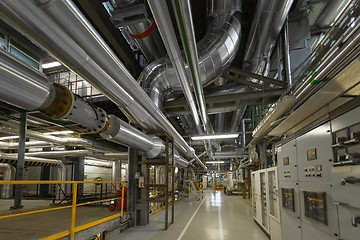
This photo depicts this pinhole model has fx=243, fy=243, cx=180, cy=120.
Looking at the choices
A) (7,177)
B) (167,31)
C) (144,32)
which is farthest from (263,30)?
(7,177)

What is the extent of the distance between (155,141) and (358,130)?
521cm

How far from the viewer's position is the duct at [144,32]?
4.08 meters

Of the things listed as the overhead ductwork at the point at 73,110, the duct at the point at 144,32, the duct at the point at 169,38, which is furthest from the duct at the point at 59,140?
the duct at the point at 169,38

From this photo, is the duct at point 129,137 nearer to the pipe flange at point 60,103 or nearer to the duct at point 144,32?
the pipe flange at point 60,103

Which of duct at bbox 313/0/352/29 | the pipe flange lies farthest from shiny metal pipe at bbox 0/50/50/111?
duct at bbox 313/0/352/29

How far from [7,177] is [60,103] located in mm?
11659

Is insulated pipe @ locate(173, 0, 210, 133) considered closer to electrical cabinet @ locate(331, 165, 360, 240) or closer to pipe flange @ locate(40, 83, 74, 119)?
pipe flange @ locate(40, 83, 74, 119)

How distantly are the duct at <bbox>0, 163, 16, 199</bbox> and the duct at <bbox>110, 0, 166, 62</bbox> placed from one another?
35.1ft

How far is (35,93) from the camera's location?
2.84 meters

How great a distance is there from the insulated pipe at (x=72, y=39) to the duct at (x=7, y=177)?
11.7 meters

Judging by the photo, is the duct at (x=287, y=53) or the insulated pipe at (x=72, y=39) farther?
the duct at (x=287, y=53)

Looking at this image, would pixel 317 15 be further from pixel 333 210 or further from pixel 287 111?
pixel 333 210

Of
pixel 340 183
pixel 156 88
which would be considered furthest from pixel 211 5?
pixel 340 183

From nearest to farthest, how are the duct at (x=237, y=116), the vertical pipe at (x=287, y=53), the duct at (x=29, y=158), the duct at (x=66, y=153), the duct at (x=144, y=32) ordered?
the duct at (x=144, y=32) → the vertical pipe at (x=287, y=53) → the duct at (x=237, y=116) → the duct at (x=29, y=158) → the duct at (x=66, y=153)
